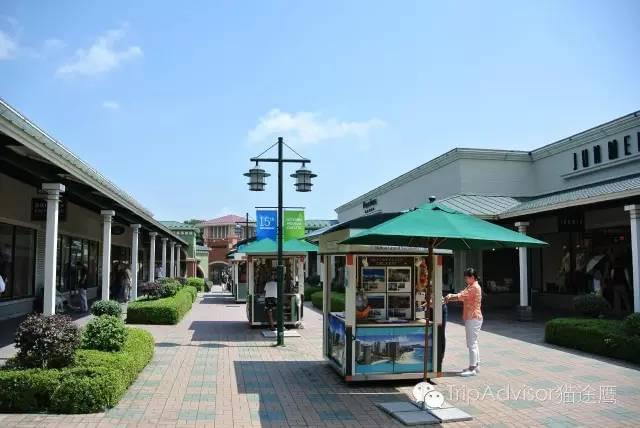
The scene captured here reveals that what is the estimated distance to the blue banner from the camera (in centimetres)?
1345

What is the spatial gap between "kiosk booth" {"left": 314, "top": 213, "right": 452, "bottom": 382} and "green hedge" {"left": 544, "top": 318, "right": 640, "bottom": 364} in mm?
3970

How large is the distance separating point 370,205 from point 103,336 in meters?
28.9

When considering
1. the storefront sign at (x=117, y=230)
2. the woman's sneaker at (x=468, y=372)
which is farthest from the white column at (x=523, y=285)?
the storefront sign at (x=117, y=230)

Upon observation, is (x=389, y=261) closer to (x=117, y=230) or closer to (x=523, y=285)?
(x=523, y=285)

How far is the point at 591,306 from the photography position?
12.9 meters

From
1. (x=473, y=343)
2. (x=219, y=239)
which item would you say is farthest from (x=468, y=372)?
(x=219, y=239)

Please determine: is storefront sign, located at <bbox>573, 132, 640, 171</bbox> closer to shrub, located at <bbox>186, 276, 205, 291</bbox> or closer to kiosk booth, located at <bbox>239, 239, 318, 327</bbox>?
kiosk booth, located at <bbox>239, 239, 318, 327</bbox>

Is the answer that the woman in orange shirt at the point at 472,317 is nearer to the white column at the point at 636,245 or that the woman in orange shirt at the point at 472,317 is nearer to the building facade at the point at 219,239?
the white column at the point at 636,245

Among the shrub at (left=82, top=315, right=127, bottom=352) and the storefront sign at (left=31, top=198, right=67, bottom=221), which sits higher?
the storefront sign at (left=31, top=198, right=67, bottom=221)

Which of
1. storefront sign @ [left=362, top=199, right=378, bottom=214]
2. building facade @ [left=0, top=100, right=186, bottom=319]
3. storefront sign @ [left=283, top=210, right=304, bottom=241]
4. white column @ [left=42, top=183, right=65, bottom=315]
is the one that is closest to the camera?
building facade @ [left=0, top=100, right=186, bottom=319]

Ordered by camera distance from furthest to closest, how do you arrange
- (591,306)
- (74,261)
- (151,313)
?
(74,261)
(151,313)
(591,306)

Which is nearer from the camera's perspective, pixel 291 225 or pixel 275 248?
pixel 291 225

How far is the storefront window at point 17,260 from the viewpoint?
14688 mm

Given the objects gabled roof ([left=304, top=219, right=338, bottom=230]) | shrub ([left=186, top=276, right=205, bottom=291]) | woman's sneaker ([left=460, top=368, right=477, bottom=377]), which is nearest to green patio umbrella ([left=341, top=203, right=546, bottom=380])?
woman's sneaker ([left=460, top=368, right=477, bottom=377])
